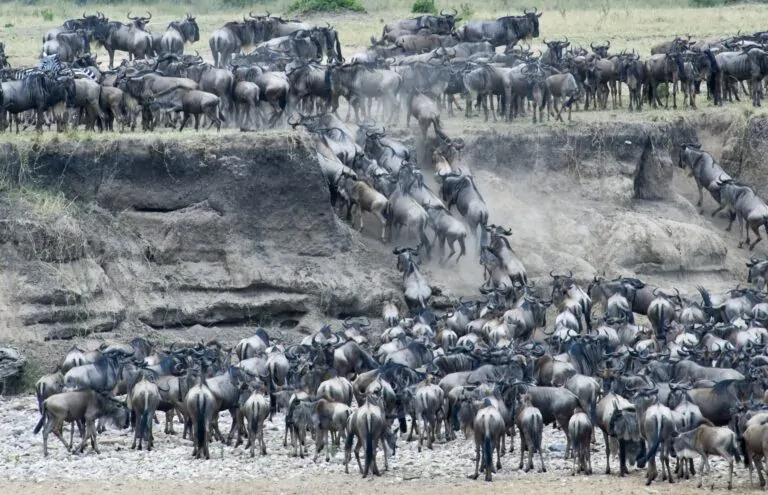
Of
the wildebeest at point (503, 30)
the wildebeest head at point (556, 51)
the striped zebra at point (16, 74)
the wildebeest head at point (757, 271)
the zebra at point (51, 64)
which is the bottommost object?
the wildebeest head at point (757, 271)

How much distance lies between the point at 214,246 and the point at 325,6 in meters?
26.0

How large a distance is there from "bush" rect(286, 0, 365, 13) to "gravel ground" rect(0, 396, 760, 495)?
3321 cm

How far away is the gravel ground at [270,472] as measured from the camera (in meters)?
22.6

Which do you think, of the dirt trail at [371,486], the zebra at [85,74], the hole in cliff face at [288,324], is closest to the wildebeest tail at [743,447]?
the dirt trail at [371,486]

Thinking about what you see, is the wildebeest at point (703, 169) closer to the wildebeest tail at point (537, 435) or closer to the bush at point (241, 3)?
the wildebeest tail at point (537, 435)

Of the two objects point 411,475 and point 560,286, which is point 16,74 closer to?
point 560,286

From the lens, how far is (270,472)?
23.5m

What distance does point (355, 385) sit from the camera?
84.3ft

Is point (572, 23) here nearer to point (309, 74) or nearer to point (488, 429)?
point (309, 74)

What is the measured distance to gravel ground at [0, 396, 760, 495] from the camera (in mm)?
22641

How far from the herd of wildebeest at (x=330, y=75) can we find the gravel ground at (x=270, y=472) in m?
10.7

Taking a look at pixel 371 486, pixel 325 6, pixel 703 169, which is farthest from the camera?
pixel 325 6

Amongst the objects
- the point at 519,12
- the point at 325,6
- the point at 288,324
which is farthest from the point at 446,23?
the point at 288,324

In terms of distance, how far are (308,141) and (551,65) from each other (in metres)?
8.60
